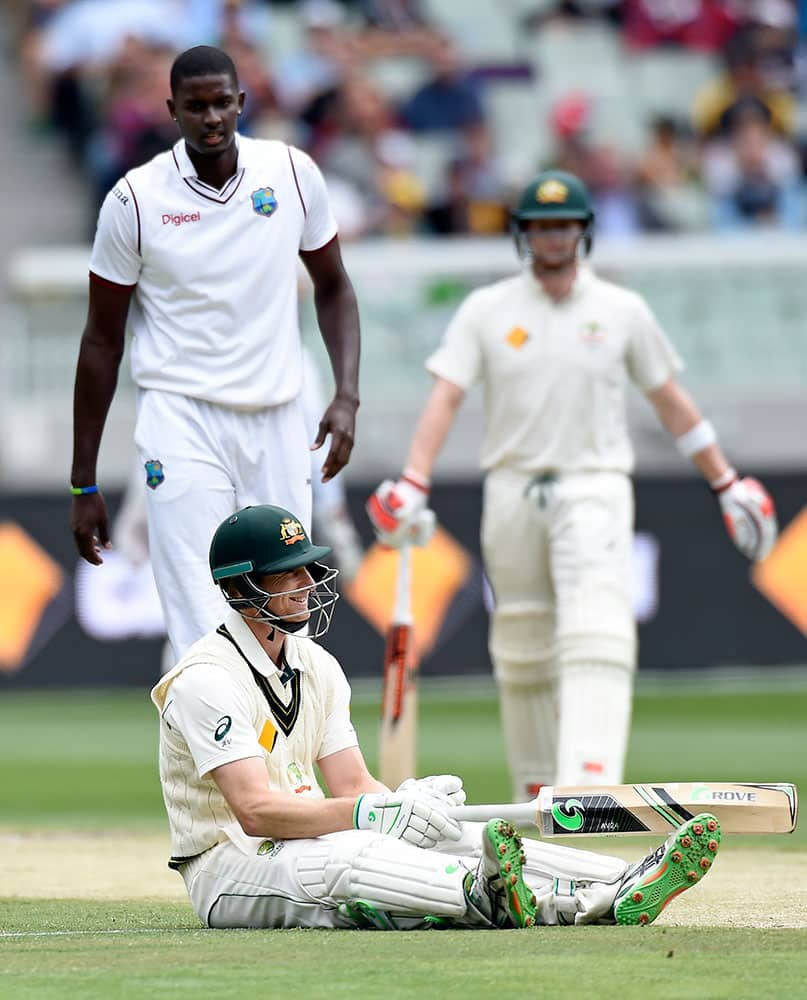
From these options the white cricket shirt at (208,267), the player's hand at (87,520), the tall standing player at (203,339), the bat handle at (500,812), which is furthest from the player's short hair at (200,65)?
the bat handle at (500,812)

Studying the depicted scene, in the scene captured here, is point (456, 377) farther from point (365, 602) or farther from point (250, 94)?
point (250, 94)

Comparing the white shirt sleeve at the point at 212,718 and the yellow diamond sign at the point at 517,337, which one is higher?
the yellow diamond sign at the point at 517,337

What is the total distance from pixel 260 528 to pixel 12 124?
45.4 ft

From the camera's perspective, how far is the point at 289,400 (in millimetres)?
6449

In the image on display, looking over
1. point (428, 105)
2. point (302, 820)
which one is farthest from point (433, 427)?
point (428, 105)

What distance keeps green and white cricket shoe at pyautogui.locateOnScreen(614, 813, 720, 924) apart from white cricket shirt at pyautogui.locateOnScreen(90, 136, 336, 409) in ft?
6.18

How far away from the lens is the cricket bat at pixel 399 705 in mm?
8055

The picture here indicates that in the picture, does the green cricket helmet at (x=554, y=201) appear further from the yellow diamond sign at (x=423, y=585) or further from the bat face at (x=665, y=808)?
the yellow diamond sign at (x=423, y=585)

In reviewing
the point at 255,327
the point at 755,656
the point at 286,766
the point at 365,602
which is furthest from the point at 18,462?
the point at 286,766

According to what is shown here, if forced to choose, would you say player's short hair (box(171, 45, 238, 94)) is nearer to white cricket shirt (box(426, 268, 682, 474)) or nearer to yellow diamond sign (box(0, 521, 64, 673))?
white cricket shirt (box(426, 268, 682, 474))

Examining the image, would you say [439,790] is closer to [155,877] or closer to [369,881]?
[369,881]

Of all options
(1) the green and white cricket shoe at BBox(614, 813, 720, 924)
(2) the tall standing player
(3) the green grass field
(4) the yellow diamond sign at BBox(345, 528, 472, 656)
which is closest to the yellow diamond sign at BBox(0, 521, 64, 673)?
(4) the yellow diamond sign at BBox(345, 528, 472, 656)

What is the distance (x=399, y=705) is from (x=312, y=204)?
7.32 ft

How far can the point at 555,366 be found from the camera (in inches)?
323
